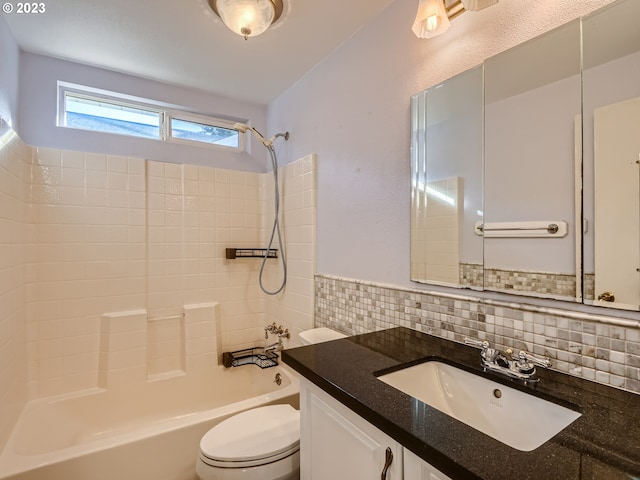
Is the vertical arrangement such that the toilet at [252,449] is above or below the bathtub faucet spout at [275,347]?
below

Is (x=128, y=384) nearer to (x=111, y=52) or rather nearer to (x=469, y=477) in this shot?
(x=111, y=52)

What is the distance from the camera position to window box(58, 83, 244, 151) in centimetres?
212

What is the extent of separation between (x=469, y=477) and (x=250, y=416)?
1208mm

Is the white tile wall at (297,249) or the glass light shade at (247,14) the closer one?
the glass light shade at (247,14)

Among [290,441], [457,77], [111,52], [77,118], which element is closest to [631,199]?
[457,77]

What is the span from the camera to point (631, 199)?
83 centimetres

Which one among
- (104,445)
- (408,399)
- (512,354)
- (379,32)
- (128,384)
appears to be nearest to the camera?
(408,399)

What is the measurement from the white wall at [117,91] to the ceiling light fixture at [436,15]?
5.63ft

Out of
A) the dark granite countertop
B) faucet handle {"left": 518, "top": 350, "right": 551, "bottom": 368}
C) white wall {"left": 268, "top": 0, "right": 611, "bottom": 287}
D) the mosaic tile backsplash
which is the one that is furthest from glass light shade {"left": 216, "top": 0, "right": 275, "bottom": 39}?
faucet handle {"left": 518, "top": 350, "right": 551, "bottom": 368}

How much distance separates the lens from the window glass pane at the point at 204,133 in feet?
8.02

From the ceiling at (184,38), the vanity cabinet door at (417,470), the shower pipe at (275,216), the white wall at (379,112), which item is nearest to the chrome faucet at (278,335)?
the shower pipe at (275,216)

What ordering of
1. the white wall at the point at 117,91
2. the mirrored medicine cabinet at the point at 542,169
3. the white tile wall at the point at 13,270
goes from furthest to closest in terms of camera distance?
the white wall at the point at 117,91 < the white tile wall at the point at 13,270 < the mirrored medicine cabinet at the point at 542,169

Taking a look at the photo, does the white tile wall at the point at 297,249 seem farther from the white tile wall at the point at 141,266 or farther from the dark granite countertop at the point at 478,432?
the dark granite countertop at the point at 478,432

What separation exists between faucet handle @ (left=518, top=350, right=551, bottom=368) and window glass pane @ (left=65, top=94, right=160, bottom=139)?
2.52m
